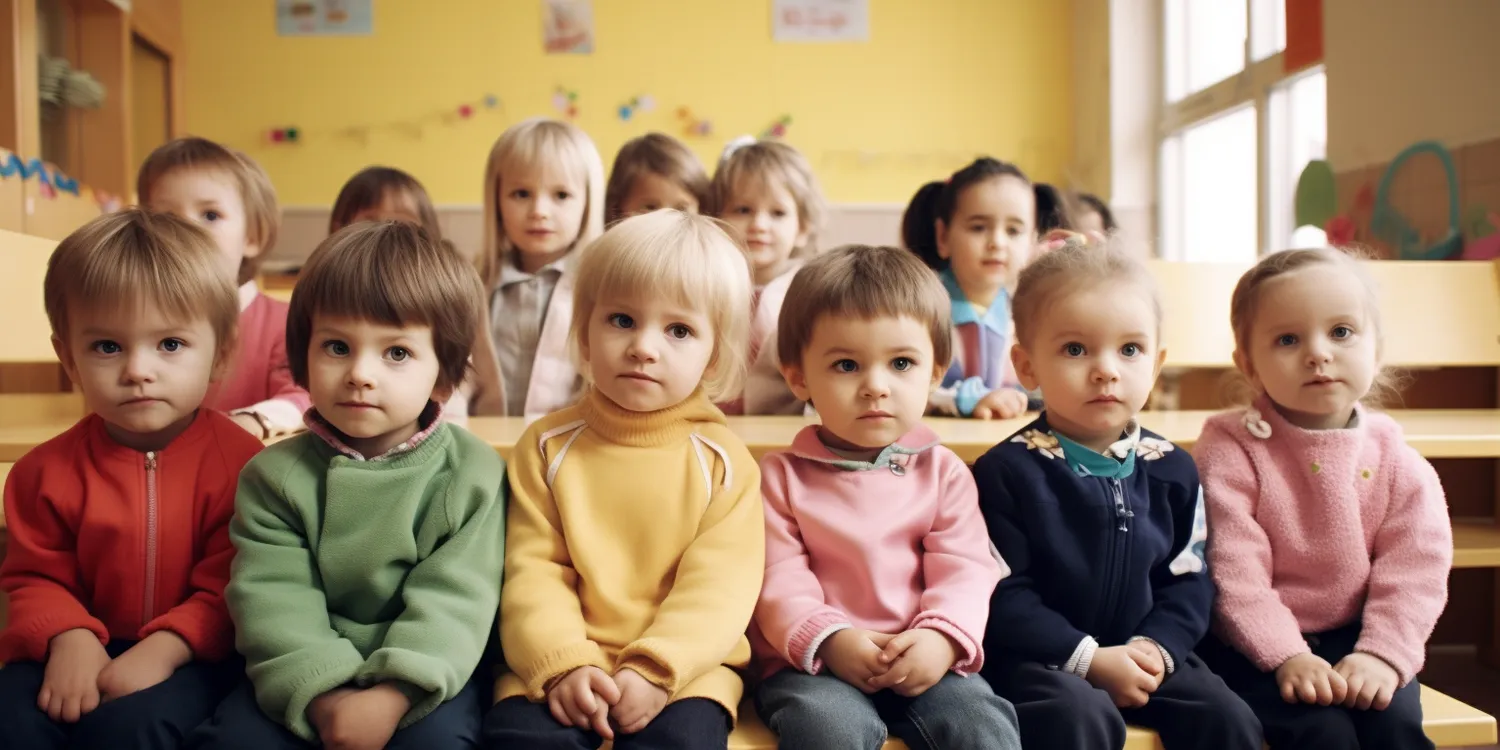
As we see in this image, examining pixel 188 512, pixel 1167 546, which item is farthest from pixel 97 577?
pixel 1167 546

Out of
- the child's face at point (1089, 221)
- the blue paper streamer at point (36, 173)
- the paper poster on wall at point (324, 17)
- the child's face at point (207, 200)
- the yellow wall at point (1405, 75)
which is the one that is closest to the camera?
the child's face at point (207, 200)

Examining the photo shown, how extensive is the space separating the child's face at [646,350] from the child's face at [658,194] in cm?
106

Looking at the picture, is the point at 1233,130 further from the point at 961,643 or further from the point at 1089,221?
the point at 961,643

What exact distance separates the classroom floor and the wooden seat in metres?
0.96

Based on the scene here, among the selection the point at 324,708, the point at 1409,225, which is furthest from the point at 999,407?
the point at 1409,225

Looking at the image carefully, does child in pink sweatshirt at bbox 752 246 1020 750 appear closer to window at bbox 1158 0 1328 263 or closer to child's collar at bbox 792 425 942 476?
child's collar at bbox 792 425 942 476

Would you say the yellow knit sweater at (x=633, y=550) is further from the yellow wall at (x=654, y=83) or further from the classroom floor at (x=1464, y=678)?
the yellow wall at (x=654, y=83)

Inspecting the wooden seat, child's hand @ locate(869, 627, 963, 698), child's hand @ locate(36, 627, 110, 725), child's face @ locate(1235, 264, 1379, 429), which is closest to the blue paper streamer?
child's hand @ locate(36, 627, 110, 725)

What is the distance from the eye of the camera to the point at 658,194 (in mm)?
2389

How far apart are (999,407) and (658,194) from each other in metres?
0.89

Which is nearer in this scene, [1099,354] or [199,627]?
[199,627]

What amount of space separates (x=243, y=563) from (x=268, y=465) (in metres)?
0.12

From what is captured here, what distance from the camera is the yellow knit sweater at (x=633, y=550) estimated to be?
125 centimetres

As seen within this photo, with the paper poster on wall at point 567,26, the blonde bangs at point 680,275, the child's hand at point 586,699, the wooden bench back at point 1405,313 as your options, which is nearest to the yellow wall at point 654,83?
the paper poster on wall at point 567,26
